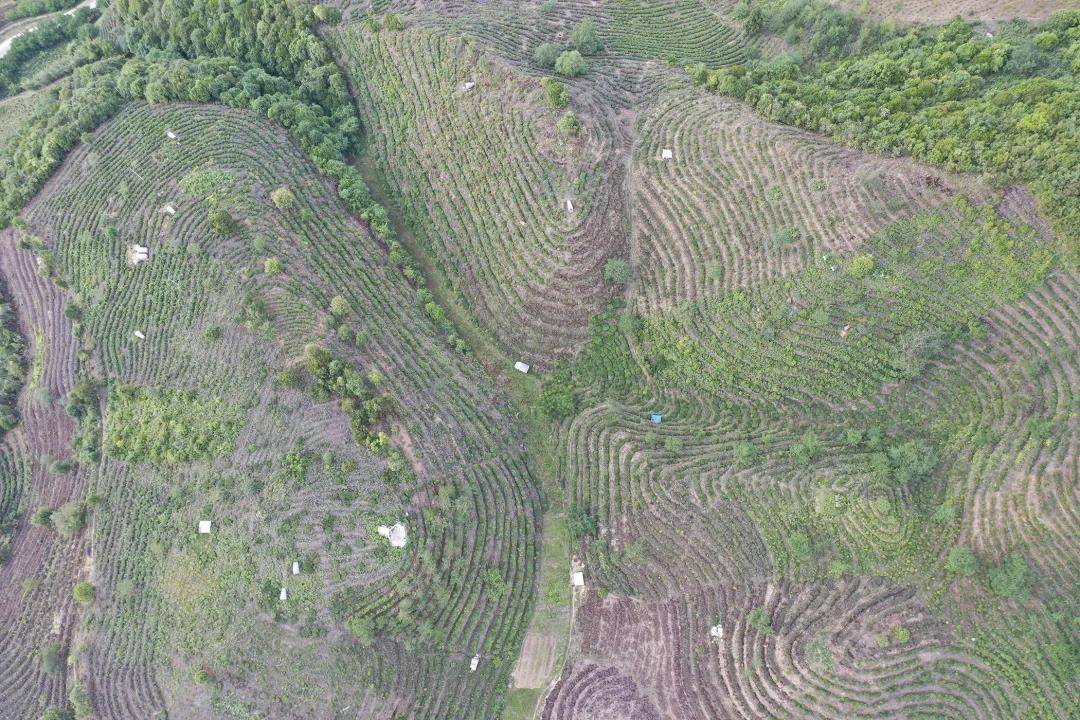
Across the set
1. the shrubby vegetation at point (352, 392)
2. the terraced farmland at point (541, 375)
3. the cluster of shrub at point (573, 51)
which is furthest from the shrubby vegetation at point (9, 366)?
the cluster of shrub at point (573, 51)

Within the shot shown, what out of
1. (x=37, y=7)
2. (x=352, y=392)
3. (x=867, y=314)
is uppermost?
(x=37, y=7)

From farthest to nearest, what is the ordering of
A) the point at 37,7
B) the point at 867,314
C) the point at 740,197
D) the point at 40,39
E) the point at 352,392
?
the point at 37,7, the point at 40,39, the point at 740,197, the point at 352,392, the point at 867,314

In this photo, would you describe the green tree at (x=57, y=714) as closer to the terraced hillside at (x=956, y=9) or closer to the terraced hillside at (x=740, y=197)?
the terraced hillside at (x=740, y=197)

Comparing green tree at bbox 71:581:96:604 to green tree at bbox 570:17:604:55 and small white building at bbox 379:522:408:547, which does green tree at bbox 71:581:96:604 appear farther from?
green tree at bbox 570:17:604:55

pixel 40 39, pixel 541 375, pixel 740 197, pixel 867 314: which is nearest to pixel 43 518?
pixel 541 375

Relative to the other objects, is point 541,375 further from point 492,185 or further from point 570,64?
point 570,64

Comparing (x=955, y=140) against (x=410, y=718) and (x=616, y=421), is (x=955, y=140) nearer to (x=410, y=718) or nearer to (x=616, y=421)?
(x=616, y=421)

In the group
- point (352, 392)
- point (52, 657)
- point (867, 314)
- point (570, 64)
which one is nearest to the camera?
point (867, 314)
